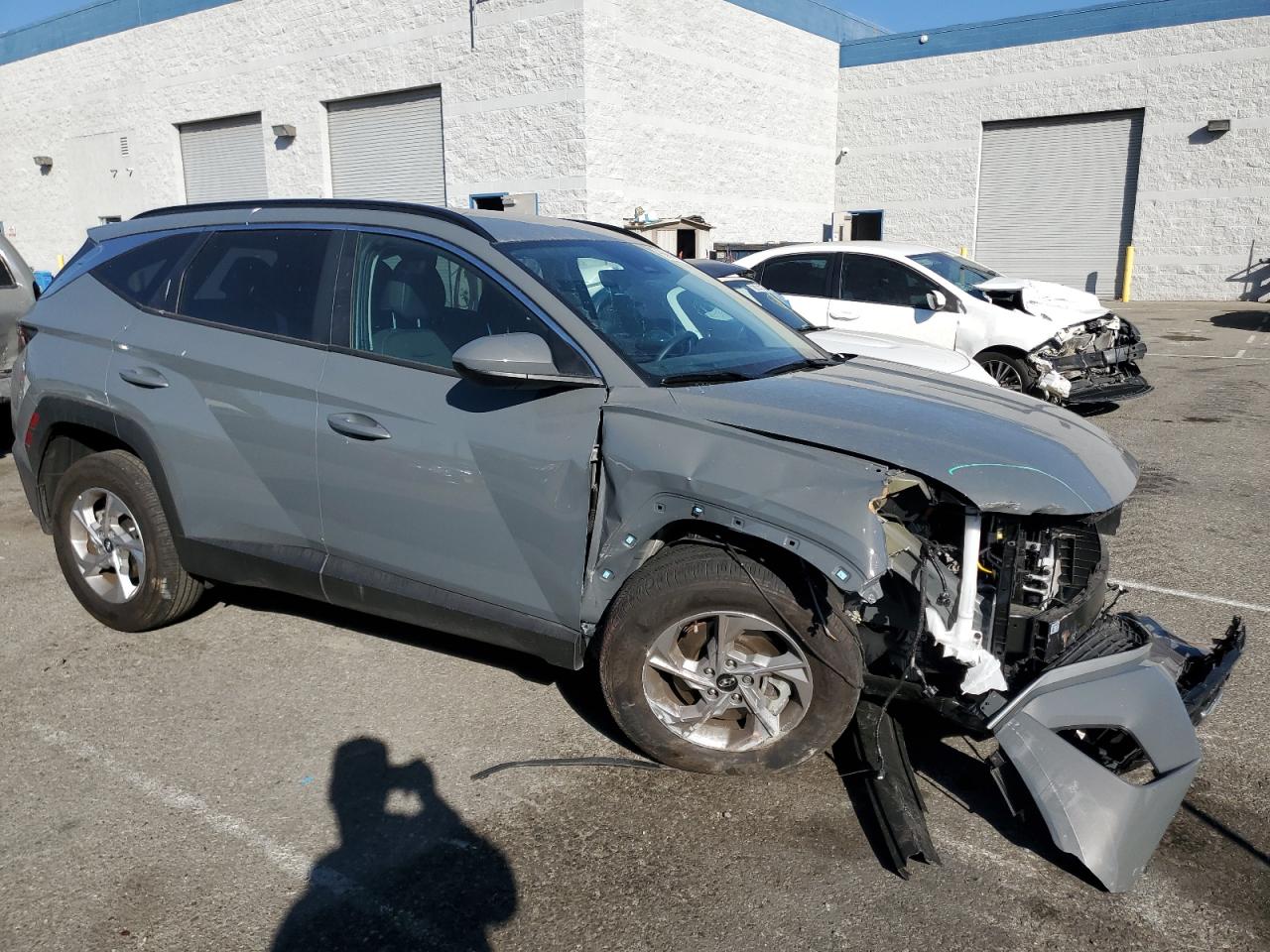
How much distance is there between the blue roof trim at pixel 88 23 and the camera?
27.5 meters

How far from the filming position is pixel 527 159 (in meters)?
21.2

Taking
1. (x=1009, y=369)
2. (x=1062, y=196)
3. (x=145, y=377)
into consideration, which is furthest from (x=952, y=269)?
(x=1062, y=196)

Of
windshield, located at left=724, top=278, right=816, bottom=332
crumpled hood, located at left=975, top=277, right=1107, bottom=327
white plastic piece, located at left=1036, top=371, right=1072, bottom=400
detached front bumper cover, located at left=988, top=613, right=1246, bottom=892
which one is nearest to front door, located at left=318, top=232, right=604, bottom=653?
detached front bumper cover, located at left=988, top=613, right=1246, bottom=892

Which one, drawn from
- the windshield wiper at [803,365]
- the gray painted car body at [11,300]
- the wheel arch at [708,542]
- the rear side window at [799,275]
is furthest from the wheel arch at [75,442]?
the rear side window at [799,275]

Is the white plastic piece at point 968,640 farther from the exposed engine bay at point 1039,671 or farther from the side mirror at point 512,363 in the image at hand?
the side mirror at point 512,363

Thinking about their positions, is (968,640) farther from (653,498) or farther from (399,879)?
(399,879)

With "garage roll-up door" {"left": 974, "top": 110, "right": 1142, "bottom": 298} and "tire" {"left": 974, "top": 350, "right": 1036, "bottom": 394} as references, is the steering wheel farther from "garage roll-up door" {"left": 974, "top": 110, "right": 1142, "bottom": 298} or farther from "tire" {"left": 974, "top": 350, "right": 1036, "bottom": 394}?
"garage roll-up door" {"left": 974, "top": 110, "right": 1142, "bottom": 298}

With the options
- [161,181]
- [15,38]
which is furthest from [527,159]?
[15,38]

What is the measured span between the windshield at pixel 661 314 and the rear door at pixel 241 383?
96 cm

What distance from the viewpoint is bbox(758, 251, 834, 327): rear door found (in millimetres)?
10781

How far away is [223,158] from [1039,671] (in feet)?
95.4

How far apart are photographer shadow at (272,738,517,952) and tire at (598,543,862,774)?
0.70m

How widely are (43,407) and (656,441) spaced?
3172 mm

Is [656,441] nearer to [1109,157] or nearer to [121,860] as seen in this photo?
[121,860]
